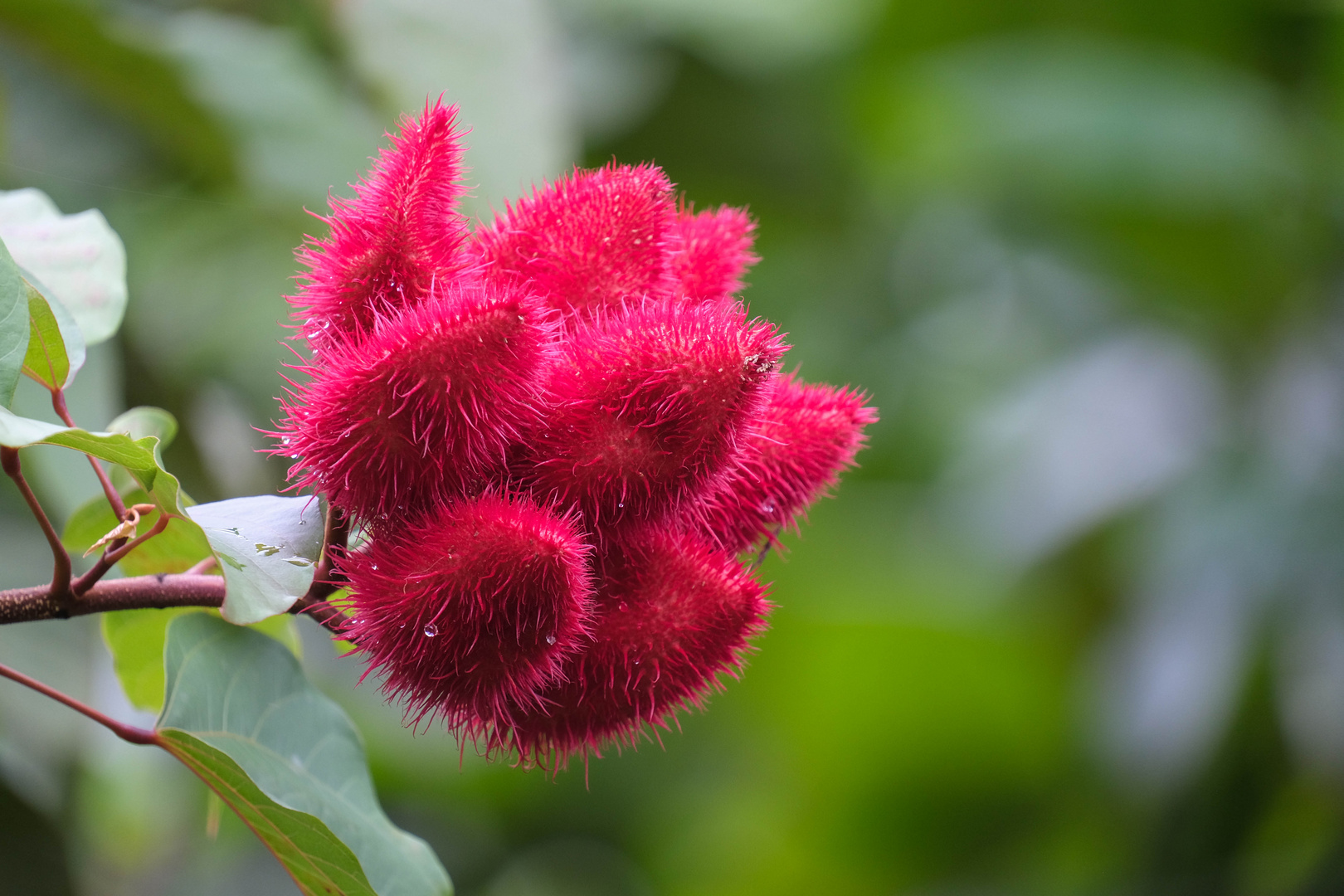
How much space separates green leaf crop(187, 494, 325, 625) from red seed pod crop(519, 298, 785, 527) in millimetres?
244

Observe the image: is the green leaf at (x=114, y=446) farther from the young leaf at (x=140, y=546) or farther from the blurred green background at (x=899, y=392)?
the blurred green background at (x=899, y=392)

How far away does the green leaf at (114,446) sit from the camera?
996 mm

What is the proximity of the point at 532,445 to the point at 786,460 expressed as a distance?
0.96ft

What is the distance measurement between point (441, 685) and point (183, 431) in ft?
5.24

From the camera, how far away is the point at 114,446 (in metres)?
1.05

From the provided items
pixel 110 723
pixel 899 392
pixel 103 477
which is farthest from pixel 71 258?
pixel 899 392

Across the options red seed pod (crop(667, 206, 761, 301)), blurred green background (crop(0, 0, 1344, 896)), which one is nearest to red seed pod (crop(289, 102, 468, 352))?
red seed pod (crop(667, 206, 761, 301))

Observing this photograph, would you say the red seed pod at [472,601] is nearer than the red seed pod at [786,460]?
Yes

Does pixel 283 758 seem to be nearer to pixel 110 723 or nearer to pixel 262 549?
pixel 110 723

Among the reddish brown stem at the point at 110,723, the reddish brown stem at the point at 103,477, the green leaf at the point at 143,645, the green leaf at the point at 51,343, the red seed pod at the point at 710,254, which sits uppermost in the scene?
the red seed pod at the point at 710,254

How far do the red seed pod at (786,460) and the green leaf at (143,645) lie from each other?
63cm

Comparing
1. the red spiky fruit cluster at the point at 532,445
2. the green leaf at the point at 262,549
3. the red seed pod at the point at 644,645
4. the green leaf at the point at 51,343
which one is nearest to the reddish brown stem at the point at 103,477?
the green leaf at the point at 51,343

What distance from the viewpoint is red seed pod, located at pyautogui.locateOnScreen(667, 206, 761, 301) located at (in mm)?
1286

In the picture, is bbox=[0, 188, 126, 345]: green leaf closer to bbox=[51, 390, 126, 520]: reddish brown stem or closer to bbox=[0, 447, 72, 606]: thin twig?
bbox=[51, 390, 126, 520]: reddish brown stem
